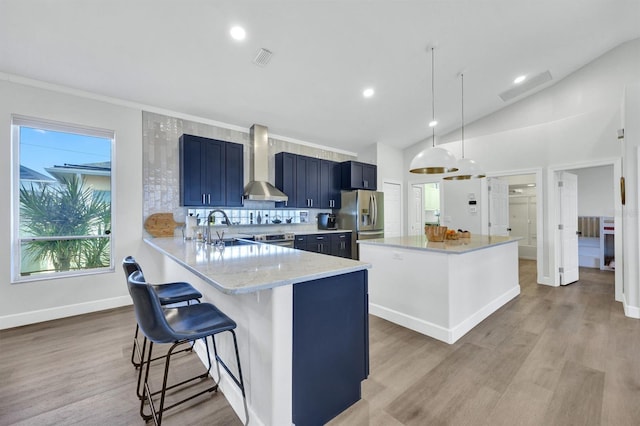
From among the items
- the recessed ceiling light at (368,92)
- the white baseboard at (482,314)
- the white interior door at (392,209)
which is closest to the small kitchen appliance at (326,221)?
the white interior door at (392,209)

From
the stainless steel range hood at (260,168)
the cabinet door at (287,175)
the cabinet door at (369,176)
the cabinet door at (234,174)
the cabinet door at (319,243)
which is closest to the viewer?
the cabinet door at (234,174)

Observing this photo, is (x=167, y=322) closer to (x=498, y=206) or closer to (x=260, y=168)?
(x=260, y=168)

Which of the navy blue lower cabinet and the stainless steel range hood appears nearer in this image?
the navy blue lower cabinet

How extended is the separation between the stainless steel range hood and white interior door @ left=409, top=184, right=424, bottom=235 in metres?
3.45

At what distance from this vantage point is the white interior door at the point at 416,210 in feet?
22.1

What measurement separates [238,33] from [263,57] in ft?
1.39

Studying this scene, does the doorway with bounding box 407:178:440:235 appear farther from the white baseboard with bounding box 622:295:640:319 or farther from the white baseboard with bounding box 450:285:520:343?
the white baseboard with bounding box 622:295:640:319

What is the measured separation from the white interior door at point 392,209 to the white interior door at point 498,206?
6.45 ft

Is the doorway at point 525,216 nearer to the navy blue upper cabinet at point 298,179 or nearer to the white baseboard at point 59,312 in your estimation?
the navy blue upper cabinet at point 298,179

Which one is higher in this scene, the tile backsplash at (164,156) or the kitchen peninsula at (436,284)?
the tile backsplash at (164,156)

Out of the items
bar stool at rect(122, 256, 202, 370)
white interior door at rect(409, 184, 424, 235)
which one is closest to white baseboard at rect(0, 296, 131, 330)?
bar stool at rect(122, 256, 202, 370)

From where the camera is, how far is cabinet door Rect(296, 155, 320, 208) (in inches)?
207

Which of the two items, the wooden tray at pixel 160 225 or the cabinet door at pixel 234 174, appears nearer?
the wooden tray at pixel 160 225

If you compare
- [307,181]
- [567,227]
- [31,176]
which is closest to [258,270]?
[31,176]
